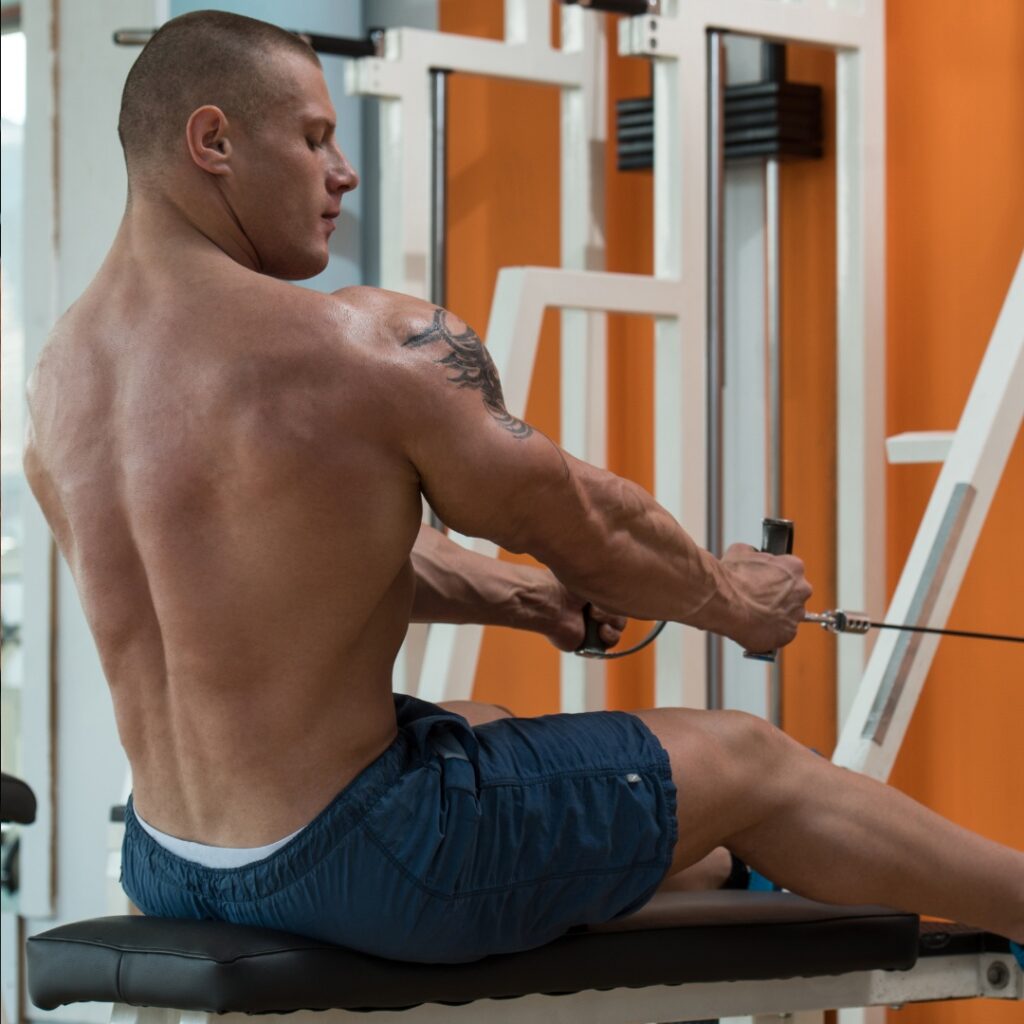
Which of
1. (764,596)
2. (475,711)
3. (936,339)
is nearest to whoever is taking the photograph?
(764,596)

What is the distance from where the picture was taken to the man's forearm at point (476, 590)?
2314mm

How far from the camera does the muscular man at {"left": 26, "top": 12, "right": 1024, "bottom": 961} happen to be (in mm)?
1702

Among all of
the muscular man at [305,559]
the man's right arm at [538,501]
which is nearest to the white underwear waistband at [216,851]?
the muscular man at [305,559]

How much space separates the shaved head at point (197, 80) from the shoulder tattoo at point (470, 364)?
29 centimetres

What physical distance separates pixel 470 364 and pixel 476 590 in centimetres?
64

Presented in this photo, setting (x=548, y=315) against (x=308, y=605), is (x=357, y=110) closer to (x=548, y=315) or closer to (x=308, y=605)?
(x=548, y=315)

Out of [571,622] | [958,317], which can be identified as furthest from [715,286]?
[571,622]

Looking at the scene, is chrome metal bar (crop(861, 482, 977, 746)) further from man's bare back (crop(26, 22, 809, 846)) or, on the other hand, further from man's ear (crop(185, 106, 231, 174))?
man's ear (crop(185, 106, 231, 174))

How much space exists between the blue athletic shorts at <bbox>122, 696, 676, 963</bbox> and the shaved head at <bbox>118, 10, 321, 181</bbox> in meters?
0.63

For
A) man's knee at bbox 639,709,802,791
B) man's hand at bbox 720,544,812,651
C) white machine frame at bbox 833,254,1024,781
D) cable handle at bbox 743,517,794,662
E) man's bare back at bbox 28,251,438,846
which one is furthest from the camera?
white machine frame at bbox 833,254,1024,781

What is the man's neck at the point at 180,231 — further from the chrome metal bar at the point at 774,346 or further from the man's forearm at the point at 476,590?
the chrome metal bar at the point at 774,346

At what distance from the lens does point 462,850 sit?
1765mm

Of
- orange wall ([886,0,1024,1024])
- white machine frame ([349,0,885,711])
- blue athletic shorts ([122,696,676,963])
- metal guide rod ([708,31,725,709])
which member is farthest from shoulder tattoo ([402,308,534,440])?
orange wall ([886,0,1024,1024])

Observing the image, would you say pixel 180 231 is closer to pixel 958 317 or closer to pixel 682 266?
pixel 682 266
